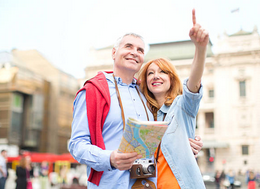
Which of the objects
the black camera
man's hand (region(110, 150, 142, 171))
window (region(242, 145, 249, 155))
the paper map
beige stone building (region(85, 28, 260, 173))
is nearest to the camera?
the paper map

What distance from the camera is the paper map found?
130 centimetres

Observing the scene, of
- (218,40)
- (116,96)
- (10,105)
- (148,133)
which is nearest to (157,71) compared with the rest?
(116,96)

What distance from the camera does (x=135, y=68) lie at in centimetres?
202

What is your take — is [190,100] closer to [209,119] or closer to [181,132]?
[181,132]

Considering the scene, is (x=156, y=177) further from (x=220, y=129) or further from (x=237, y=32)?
(x=237, y=32)

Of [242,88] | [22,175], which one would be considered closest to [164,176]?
[22,175]

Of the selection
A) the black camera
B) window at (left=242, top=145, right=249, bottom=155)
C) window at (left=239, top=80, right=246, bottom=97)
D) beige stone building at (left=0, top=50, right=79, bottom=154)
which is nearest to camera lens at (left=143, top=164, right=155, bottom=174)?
the black camera

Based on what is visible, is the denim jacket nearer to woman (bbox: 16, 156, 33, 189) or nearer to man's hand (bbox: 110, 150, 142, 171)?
man's hand (bbox: 110, 150, 142, 171)

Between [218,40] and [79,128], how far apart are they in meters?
33.7

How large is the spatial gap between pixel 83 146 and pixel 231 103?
105 feet

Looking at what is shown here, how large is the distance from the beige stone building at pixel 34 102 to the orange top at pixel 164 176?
27351 millimetres

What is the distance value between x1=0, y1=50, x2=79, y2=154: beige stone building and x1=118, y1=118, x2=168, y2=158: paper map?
2774cm

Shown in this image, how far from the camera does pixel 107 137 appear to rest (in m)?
1.78

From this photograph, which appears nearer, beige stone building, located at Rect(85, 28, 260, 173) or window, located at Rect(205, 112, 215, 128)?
beige stone building, located at Rect(85, 28, 260, 173)
